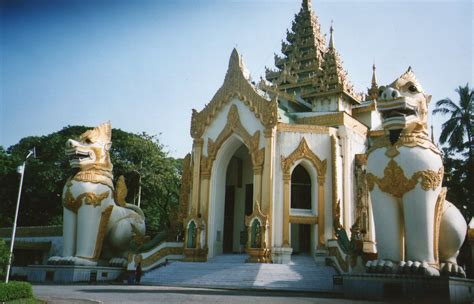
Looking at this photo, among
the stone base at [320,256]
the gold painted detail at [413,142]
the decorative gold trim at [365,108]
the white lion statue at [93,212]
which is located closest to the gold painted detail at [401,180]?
the gold painted detail at [413,142]

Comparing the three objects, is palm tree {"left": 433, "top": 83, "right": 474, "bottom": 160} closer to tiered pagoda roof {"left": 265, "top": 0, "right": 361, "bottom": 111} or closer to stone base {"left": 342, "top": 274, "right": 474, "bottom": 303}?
tiered pagoda roof {"left": 265, "top": 0, "right": 361, "bottom": 111}

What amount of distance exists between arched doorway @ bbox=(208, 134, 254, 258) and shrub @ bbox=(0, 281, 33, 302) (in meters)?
9.94

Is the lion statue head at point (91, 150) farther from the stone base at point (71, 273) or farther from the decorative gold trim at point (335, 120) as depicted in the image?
the decorative gold trim at point (335, 120)

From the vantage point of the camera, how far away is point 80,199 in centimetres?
1645

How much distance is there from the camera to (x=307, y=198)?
1891 centimetres

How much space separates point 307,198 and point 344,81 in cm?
618

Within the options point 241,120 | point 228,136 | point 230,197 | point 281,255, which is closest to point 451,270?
point 281,255

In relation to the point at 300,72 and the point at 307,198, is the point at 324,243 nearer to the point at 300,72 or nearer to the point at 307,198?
the point at 307,198

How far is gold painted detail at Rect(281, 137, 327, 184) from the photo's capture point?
696 inches

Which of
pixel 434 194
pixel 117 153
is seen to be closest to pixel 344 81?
pixel 434 194

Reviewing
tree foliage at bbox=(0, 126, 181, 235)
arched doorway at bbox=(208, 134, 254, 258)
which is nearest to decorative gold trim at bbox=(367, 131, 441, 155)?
arched doorway at bbox=(208, 134, 254, 258)

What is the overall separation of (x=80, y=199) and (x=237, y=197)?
7.28 m

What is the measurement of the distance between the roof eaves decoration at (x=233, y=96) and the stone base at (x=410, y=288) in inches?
339

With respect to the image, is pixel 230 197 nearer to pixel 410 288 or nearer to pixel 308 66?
pixel 308 66
